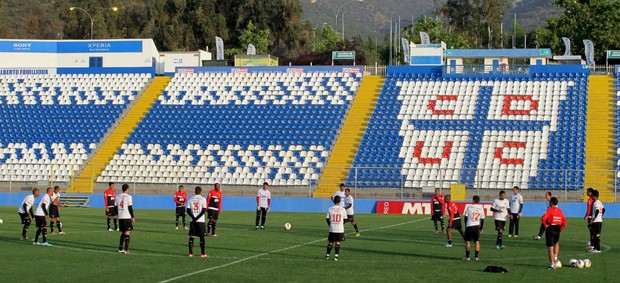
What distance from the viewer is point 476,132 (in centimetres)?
5800

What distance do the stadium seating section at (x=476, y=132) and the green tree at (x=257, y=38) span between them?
128 feet

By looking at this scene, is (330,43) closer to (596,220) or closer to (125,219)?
(596,220)

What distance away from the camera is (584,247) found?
29.2m

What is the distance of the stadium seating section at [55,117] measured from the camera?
5872cm

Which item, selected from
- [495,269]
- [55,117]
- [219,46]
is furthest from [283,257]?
[219,46]

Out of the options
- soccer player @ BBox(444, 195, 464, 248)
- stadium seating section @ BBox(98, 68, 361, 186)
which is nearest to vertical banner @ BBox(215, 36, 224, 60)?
stadium seating section @ BBox(98, 68, 361, 186)

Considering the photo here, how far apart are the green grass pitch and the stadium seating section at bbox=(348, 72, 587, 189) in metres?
14.7

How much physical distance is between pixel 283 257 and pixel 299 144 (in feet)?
110

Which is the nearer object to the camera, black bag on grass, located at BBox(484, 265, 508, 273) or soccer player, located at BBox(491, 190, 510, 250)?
black bag on grass, located at BBox(484, 265, 508, 273)

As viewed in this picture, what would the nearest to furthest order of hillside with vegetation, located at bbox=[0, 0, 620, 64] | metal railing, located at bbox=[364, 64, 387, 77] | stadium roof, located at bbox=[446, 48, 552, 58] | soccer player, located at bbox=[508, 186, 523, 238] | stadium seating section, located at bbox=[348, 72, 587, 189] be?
soccer player, located at bbox=[508, 186, 523, 238] < stadium seating section, located at bbox=[348, 72, 587, 189] < metal railing, located at bbox=[364, 64, 387, 77] < stadium roof, located at bbox=[446, 48, 552, 58] < hillside with vegetation, located at bbox=[0, 0, 620, 64]

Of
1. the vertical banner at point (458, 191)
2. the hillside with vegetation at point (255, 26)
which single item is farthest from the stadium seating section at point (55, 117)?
the hillside with vegetation at point (255, 26)

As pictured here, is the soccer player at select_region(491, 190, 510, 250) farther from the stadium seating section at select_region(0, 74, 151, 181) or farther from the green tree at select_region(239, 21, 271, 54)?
the green tree at select_region(239, 21, 271, 54)

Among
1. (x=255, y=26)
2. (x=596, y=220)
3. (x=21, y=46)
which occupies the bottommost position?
(x=596, y=220)

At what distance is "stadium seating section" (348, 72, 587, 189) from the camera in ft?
173
